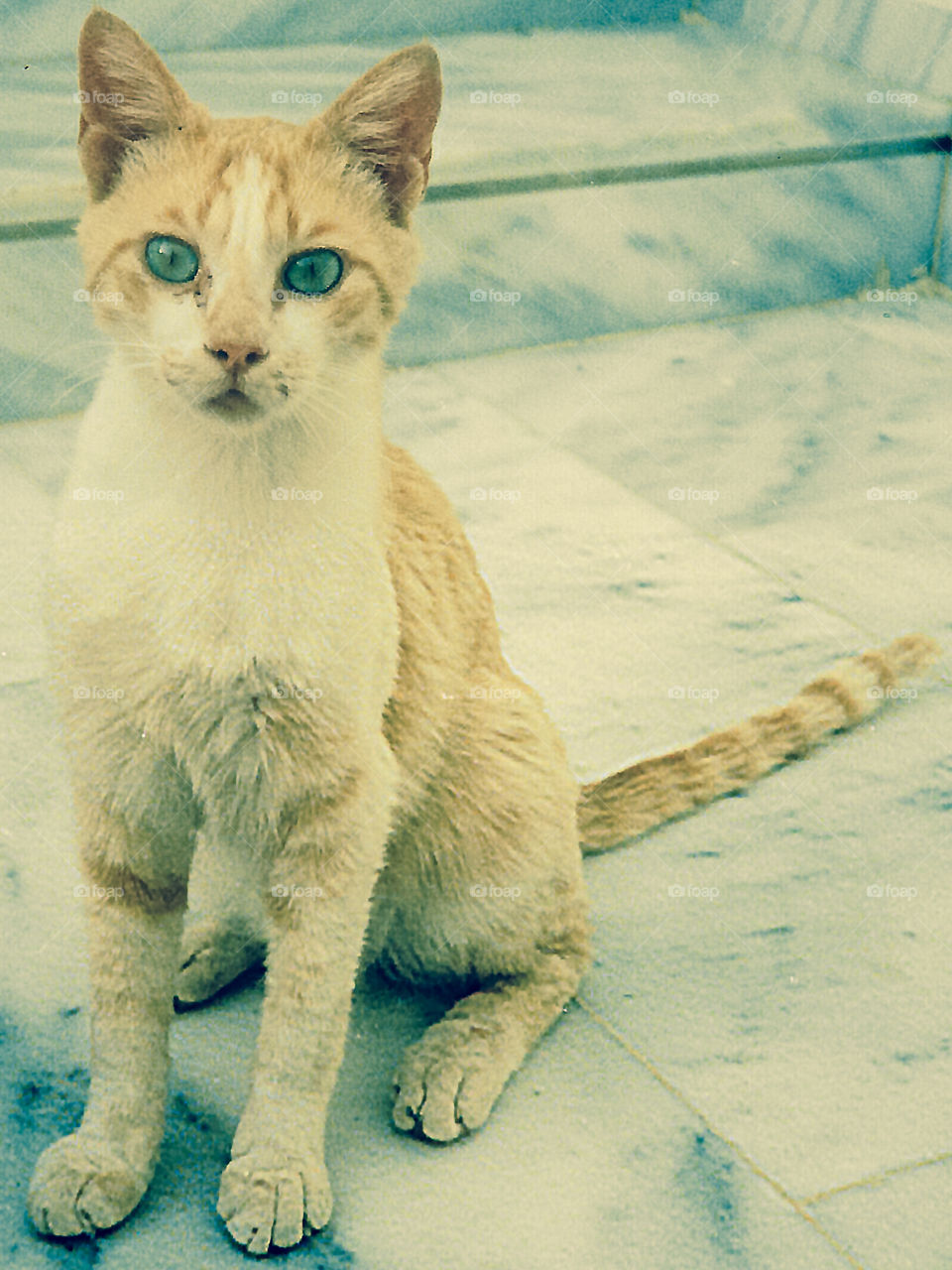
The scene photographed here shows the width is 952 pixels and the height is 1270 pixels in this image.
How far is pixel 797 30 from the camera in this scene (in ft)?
16.0

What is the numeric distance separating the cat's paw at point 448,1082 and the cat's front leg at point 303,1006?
16cm

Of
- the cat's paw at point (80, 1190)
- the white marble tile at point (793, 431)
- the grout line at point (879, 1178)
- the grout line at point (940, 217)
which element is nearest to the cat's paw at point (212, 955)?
the cat's paw at point (80, 1190)

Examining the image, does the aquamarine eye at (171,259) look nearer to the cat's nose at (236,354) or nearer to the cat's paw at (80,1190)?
the cat's nose at (236,354)

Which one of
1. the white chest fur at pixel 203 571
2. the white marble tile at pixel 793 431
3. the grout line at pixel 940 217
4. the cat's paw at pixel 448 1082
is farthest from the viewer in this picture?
the grout line at pixel 940 217

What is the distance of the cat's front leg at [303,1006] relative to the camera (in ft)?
4.74

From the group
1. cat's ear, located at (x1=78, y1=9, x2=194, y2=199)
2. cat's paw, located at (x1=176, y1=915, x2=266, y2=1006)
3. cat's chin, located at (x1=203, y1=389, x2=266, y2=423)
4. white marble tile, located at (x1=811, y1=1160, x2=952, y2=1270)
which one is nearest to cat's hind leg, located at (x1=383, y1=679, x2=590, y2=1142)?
cat's paw, located at (x1=176, y1=915, x2=266, y2=1006)

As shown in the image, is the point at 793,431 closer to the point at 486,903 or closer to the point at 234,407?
the point at 486,903

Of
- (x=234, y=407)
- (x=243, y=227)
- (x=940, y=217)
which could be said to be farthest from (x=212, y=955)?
(x=940, y=217)

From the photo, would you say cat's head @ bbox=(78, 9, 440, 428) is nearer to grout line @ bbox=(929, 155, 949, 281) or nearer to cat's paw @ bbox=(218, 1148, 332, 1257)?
cat's paw @ bbox=(218, 1148, 332, 1257)

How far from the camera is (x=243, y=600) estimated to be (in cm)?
139

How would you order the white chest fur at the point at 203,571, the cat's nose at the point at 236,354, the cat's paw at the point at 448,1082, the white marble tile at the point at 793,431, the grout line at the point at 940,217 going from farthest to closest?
the grout line at the point at 940,217 < the white marble tile at the point at 793,431 < the cat's paw at the point at 448,1082 < the white chest fur at the point at 203,571 < the cat's nose at the point at 236,354

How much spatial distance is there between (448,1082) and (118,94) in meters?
1.07

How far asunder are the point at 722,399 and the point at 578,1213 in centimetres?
244

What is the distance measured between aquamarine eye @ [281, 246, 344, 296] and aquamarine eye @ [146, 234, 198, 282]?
81mm
